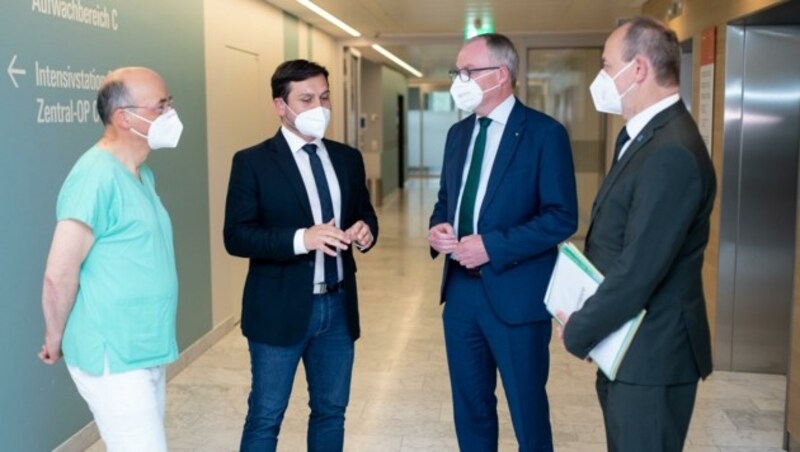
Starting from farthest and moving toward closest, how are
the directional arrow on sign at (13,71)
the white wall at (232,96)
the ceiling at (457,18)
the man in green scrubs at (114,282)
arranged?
the ceiling at (457,18), the white wall at (232,96), the directional arrow on sign at (13,71), the man in green scrubs at (114,282)

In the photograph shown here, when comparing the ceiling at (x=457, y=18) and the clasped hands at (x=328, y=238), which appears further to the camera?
the ceiling at (x=457, y=18)

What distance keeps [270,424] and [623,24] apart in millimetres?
1784

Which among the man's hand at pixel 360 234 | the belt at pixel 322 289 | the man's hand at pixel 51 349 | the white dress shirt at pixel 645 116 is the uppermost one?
the white dress shirt at pixel 645 116

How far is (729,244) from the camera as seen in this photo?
16.5 ft

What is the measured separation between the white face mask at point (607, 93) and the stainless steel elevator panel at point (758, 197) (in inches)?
114

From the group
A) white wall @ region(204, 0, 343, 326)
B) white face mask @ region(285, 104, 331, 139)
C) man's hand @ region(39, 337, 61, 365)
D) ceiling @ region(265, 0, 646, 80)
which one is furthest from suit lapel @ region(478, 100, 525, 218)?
ceiling @ region(265, 0, 646, 80)

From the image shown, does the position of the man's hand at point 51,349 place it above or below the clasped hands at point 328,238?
below

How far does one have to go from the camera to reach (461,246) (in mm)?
2762

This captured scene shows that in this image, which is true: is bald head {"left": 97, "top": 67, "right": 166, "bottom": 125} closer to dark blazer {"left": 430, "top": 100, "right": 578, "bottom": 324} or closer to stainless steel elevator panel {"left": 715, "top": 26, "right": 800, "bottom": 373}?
dark blazer {"left": 430, "top": 100, "right": 578, "bottom": 324}

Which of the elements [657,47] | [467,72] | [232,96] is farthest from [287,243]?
[232,96]

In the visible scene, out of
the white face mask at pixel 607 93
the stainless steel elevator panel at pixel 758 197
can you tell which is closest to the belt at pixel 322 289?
the white face mask at pixel 607 93

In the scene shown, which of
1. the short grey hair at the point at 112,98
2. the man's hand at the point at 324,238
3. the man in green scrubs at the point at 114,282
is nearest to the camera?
the man in green scrubs at the point at 114,282

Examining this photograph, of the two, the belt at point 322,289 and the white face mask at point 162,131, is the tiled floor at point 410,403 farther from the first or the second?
the white face mask at point 162,131

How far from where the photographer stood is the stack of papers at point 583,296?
210cm
